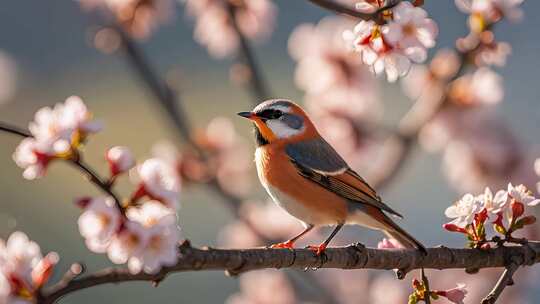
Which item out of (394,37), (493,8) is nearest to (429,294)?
(394,37)

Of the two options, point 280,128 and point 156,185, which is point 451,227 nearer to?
point 156,185

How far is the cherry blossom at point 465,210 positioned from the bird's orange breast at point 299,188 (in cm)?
A: 78

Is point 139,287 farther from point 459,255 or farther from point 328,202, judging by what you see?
point 459,255

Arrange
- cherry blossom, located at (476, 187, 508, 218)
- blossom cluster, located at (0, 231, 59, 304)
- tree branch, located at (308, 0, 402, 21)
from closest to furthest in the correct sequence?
blossom cluster, located at (0, 231, 59, 304) → tree branch, located at (308, 0, 402, 21) → cherry blossom, located at (476, 187, 508, 218)

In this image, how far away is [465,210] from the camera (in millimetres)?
1869

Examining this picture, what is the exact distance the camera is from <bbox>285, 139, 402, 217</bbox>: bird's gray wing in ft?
8.66

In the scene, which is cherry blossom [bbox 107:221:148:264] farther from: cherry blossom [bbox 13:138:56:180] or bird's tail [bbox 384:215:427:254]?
bird's tail [bbox 384:215:427:254]

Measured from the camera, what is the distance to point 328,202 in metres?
2.65

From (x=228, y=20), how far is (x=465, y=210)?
197 centimetres

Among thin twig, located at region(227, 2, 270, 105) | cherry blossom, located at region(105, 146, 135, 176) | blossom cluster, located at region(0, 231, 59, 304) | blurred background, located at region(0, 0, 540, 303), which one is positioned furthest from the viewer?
blurred background, located at region(0, 0, 540, 303)

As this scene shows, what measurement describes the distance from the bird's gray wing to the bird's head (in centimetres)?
5

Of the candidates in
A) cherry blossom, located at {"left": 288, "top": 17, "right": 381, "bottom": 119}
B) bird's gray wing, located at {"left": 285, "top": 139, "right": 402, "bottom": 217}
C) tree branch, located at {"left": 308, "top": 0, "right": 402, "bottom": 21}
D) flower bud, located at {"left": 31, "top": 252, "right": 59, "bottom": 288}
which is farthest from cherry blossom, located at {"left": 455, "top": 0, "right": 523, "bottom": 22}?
cherry blossom, located at {"left": 288, "top": 17, "right": 381, "bottom": 119}

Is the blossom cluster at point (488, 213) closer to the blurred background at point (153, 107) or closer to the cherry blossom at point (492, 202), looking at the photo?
the cherry blossom at point (492, 202)

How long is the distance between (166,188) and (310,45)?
2.52 metres
